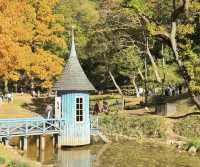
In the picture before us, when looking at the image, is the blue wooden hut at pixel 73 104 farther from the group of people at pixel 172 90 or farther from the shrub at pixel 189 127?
the group of people at pixel 172 90

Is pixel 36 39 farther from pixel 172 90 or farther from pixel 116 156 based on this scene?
pixel 116 156

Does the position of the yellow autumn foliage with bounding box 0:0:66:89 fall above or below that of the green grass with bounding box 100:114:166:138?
above

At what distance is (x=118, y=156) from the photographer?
3053 cm

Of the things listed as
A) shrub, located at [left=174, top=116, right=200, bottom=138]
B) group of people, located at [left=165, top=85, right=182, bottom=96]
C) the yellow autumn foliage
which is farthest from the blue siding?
group of people, located at [left=165, top=85, right=182, bottom=96]

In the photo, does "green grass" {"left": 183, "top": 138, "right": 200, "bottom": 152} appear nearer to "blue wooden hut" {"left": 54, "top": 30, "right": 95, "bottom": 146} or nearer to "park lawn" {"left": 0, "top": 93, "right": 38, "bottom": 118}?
"blue wooden hut" {"left": 54, "top": 30, "right": 95, "bottom": 146}

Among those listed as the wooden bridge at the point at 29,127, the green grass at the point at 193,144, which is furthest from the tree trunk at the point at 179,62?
the wooden bridge at the point at 29,127

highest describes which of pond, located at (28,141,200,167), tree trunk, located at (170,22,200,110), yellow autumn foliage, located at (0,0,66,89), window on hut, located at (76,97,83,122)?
yellow autumn foliage, located at (0,0,66,89)

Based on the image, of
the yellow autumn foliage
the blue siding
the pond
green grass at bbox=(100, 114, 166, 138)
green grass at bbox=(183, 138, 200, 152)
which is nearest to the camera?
the pond

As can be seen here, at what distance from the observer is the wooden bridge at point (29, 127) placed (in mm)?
31770

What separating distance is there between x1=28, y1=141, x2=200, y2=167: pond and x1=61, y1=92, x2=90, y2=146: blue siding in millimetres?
623

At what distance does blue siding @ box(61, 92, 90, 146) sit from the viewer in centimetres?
3412

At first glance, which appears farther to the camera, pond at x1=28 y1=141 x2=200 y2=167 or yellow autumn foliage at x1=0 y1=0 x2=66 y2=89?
yellow autumn foliage at x1=0 y1=0 x2=66 y2=89

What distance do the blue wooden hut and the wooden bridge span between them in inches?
21.3

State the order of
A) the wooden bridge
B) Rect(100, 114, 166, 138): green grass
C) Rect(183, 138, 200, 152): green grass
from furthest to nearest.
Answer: Rect(100, 114, 166, 138): green grass, Rect(183, 138, 200, 152): green grass, the wooden bridge
